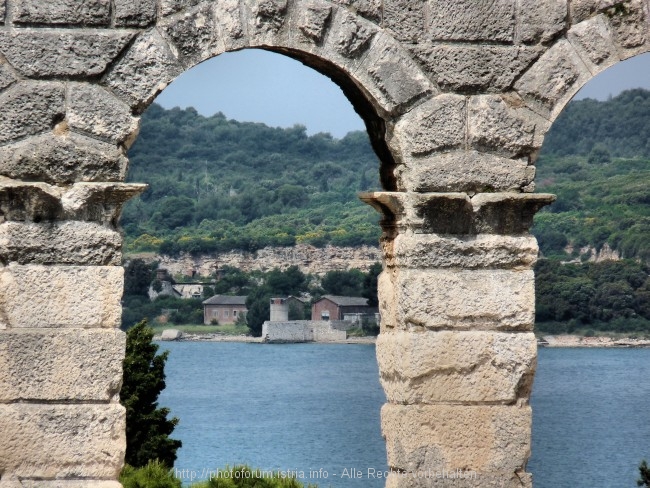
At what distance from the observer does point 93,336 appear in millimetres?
8445

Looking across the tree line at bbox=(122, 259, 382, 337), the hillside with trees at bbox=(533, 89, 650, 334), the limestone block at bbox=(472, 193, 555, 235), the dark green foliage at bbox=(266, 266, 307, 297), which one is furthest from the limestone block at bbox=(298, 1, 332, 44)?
the dark green foliage at bbox=(266, 266, 307, 297)

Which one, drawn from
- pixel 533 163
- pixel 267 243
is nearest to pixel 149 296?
pixel 267 243

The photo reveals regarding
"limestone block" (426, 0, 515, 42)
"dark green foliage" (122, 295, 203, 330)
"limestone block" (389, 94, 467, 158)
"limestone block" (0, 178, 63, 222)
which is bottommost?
"dark green foliage" (122, 295, 203, 330)

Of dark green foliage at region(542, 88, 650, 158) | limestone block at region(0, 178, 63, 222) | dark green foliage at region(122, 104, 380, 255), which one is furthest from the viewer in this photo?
dark green foliage at region(122, 104, 380, 255)

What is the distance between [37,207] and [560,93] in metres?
3.33

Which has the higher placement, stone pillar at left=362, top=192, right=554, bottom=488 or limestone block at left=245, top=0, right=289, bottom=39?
limestone block at left=245, top=0, right=289, bottom=39

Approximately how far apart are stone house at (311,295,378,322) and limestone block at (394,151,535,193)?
56132 millimetres

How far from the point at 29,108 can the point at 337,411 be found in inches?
2560

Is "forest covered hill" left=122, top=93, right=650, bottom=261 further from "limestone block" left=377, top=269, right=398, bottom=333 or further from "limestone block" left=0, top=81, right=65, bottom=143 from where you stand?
"limestone block" left=0, top=81, right=65, bottom=143

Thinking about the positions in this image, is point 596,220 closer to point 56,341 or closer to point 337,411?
point 337,411

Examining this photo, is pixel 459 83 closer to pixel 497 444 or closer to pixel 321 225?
pixel 497 444

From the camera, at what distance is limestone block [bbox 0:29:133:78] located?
847 centimetres

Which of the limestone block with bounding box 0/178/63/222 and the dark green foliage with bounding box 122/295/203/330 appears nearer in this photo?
the limestone block with bounding box 0/178/63/222

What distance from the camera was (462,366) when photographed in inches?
344
